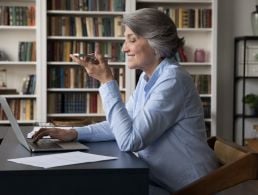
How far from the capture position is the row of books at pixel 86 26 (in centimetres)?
476

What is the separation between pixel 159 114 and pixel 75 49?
10.8ft

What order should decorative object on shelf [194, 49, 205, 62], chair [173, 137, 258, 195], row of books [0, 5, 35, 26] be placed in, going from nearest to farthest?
chair [173, 137, 258, 195] < row of books [0, 5, 35, 26] < decorative object on shelf [194, 49, 205, 62]

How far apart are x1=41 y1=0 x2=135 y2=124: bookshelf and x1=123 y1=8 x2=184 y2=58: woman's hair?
2942 mm

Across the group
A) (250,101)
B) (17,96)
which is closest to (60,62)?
(17,96)

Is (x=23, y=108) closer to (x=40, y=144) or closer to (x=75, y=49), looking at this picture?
(x=75, y=49)

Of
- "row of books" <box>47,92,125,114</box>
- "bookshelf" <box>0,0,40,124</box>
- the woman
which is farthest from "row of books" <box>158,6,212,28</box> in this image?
the woman

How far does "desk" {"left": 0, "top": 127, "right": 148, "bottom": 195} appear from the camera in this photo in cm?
131

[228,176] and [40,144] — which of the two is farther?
[40,144]

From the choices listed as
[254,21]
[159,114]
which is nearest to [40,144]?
[159,114]

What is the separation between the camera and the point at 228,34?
16.7 ft

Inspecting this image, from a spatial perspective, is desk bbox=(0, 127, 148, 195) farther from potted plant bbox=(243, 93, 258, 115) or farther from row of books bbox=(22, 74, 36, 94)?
potted plant bbox=(243, 93, 258, 115)

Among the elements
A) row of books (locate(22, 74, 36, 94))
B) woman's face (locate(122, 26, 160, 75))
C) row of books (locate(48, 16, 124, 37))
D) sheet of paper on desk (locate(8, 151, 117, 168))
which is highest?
row of books (locate(48, 16, 124, 37))

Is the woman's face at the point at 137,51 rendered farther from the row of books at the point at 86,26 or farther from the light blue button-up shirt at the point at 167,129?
the row of books at the point at 86,26

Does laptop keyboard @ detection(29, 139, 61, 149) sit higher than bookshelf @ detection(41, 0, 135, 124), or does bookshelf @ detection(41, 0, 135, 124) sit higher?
bookshelf @ detection(41, 0, 135, 124)
